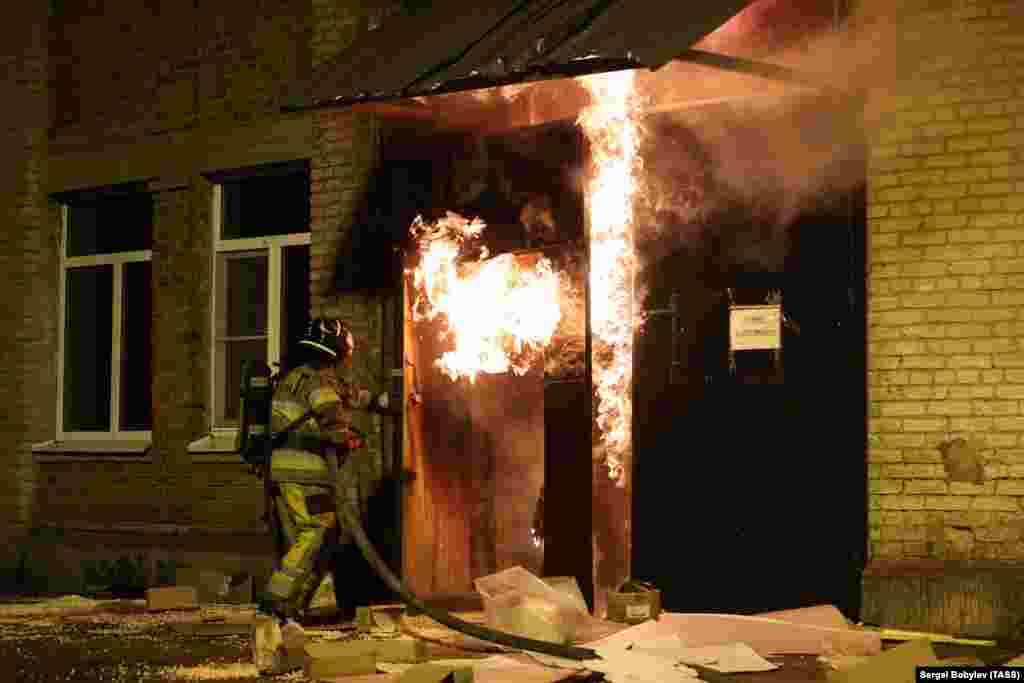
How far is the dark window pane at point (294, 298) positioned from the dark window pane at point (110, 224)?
64.2 inches

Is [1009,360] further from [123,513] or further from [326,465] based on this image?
[123,513]

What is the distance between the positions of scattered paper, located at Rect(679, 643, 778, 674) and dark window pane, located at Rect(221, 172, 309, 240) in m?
5.42

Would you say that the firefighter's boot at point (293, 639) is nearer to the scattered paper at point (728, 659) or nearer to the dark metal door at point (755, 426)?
the scattered paper at point (728, 659)

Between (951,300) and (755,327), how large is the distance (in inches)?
46.8

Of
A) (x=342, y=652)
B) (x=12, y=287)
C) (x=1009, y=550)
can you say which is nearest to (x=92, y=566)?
(x=12, y=287)

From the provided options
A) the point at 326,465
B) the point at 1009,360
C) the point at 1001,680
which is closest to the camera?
the point at 1001,680

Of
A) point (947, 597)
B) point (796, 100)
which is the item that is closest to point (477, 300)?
point (796, 100)

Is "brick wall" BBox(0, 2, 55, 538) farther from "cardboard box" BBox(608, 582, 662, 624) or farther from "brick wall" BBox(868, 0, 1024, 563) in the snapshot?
"brick wall" BBox(868, 0, 1024, 563)

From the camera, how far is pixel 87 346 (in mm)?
12320

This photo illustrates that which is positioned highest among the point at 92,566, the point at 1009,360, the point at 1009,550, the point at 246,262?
the point at 246,262

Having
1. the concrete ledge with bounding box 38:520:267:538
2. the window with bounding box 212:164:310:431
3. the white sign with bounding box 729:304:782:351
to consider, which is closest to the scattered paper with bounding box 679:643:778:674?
the white sign with bounding box 729:304:782:351

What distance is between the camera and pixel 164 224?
11477 mm

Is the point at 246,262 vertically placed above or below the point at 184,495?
above

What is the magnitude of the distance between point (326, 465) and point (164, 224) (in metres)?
4.21
